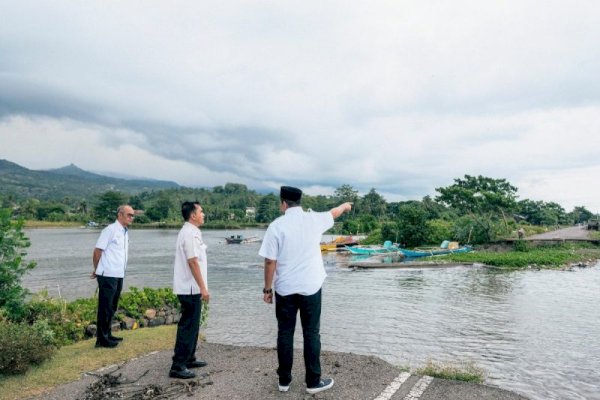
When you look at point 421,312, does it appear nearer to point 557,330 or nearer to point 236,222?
point 557,330

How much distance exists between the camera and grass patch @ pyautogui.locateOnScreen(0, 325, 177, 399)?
5.27 metres

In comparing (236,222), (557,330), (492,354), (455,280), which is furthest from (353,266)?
(236,222)

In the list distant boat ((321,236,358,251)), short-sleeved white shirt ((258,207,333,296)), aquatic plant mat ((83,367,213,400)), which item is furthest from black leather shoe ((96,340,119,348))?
distant boat ((321,236,358,251))

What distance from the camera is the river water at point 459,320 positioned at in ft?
26.6

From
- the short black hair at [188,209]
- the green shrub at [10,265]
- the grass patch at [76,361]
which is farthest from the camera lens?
the green shrub at [10,265]

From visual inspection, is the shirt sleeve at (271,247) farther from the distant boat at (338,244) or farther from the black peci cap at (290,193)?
the distant boat at (338,244)

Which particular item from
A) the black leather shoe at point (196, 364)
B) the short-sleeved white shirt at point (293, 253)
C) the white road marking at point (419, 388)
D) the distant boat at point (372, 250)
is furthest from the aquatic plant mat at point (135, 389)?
the distant boat at point (372, 250)

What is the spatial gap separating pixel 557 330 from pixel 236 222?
387 ft

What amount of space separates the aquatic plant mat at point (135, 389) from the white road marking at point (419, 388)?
2445 mm

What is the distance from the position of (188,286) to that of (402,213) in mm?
43173

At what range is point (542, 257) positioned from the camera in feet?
93.0

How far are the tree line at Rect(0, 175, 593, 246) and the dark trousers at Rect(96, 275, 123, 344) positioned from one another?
122 cm

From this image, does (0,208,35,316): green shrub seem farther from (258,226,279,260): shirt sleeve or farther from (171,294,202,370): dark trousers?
(258,226,279,260): shirt sleeve

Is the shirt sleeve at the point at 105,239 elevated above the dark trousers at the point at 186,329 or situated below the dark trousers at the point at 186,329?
above
